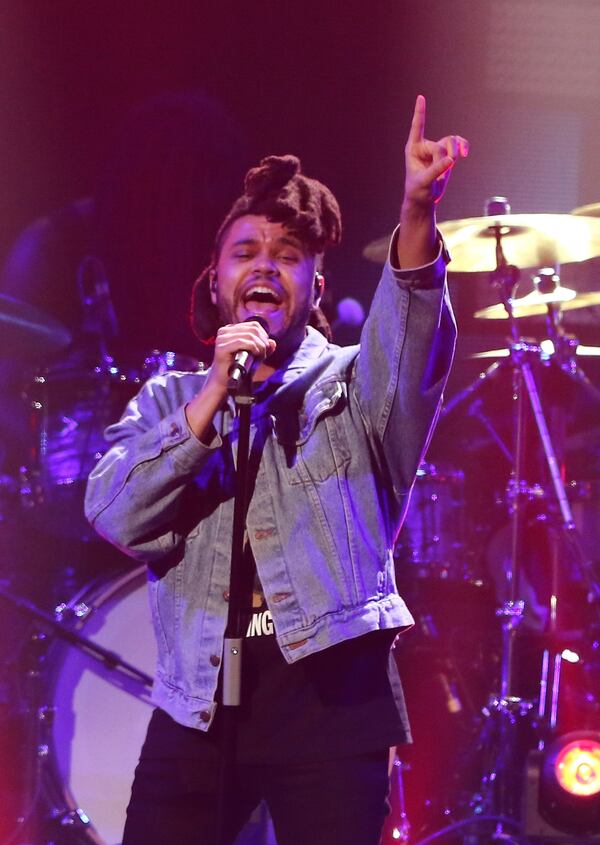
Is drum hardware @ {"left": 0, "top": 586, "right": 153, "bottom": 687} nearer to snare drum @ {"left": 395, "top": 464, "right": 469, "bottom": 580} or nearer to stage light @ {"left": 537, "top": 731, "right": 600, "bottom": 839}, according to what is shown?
snare drum @ {"left": 395, "top": 464, "right": 469, "bottom": 580}

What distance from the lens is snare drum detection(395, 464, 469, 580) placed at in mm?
3430

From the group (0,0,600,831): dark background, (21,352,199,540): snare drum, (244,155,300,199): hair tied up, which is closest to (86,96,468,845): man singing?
(244,155,300,199): hair tied up

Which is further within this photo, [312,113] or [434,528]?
[434,528]

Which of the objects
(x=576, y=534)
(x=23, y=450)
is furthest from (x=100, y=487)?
(x=576, y=534)

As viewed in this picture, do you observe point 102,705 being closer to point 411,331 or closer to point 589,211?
point 411,331

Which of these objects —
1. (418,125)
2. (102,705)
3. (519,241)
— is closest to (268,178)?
(418,125)

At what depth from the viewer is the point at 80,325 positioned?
3.43m

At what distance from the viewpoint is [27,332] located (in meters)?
3.22

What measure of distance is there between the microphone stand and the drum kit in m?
1.63

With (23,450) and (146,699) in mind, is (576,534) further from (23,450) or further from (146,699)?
(23,450)

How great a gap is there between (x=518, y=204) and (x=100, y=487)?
2.18m

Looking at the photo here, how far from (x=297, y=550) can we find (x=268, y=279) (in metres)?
0.52

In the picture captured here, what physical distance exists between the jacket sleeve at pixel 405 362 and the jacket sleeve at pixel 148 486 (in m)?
0.27

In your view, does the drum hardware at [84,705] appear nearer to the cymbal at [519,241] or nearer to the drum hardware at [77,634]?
the drum hardware at [77,634]
